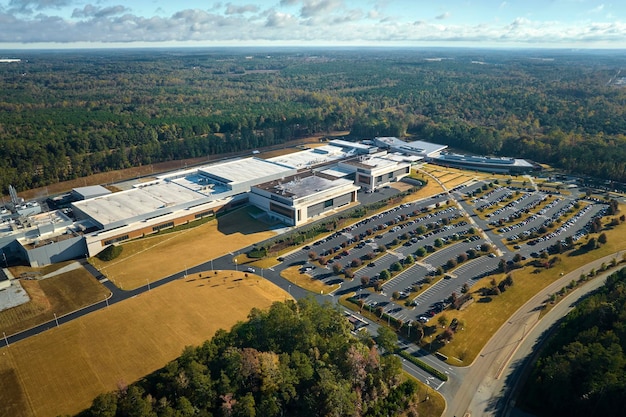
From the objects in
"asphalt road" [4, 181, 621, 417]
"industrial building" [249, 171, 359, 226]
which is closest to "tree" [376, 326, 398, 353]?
"asphalt road" [4, 181, 621, 417]

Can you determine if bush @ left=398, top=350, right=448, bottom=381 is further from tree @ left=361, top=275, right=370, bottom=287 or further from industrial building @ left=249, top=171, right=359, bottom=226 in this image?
industrial building @ left=249, top=171, right=359, bottom=226

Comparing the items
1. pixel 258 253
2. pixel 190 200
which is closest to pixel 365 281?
pixel 258 253

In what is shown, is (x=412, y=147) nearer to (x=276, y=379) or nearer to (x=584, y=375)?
(x=584, y=375)

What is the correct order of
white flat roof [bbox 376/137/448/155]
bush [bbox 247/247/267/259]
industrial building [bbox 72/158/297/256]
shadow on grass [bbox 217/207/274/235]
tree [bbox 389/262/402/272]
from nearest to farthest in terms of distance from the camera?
tree [bbox 389/262/402/272] → bush [bbox 247/247/267/259] → industrial building [bbox 72/158/297/256] → shadow on grass [bbox 217/207/274/235] → white flat roof [bbox 376/137/448/155]

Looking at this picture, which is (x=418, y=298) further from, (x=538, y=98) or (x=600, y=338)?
(x=538, y=98)

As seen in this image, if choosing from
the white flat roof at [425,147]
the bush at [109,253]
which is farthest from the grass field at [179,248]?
the white flat roof at [425,147]

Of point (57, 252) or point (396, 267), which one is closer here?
point (396, 267)

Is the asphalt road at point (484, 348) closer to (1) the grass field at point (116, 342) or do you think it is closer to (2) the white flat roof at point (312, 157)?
(1) the grass field at point (116, 342)
